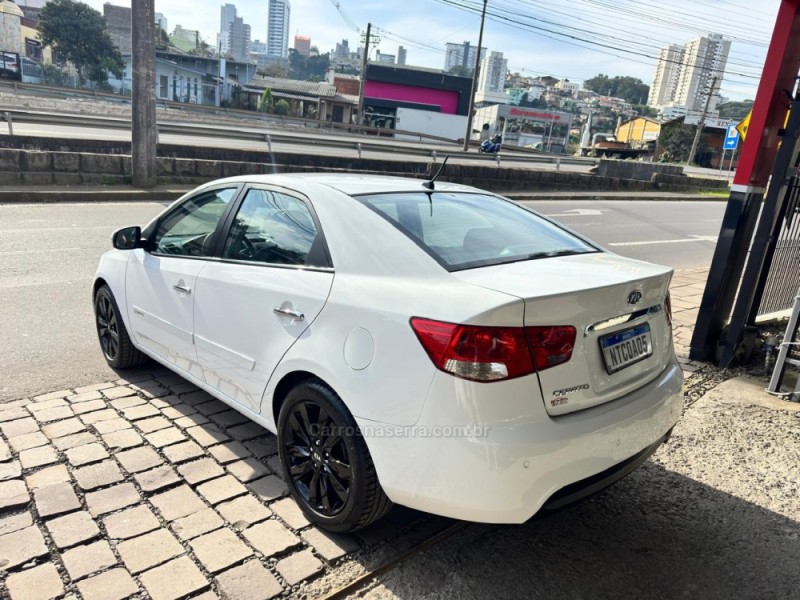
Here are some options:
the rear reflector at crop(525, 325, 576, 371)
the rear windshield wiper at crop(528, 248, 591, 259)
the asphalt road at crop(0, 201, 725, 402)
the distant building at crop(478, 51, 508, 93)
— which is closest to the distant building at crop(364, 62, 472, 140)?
the asphalt road at crop(0, 201, 725, 402)

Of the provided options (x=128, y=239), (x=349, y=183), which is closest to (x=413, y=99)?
(x=128, y=239)

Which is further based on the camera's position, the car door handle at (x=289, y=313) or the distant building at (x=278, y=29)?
the distant building at (x=278, y=29)

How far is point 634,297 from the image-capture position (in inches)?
101

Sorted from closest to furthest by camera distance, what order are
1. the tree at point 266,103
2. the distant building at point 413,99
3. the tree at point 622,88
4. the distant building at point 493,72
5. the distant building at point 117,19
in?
the tree at point 266,103, the distant building at point 413,99, the distant building at point 117,19, the distant building at point 493,72, the tree at point 622,88

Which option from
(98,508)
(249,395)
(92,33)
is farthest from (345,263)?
(92,33)

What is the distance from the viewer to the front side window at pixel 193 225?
3502mm

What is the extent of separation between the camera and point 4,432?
11.1 ft

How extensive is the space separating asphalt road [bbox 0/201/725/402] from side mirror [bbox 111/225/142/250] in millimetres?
1052

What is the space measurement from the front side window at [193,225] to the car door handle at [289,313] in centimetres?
84

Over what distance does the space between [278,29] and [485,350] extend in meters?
152

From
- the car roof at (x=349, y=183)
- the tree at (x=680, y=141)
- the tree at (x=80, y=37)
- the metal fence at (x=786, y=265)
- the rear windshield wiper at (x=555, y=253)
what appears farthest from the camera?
the tree at (x=680, y=141)

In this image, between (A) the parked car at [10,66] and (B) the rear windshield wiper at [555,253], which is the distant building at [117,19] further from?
(B) the rear windshield wiper at [555,253]

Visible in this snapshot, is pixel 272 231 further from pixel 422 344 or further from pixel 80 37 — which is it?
pixel 80 37

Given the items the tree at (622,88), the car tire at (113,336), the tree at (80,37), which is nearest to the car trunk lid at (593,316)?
the car tire at (113,336)
